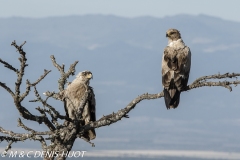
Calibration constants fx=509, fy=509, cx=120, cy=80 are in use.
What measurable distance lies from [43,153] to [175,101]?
10.6ft

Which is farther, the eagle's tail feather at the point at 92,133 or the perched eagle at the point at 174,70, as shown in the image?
the eagle's tail feather at the point at 92,133

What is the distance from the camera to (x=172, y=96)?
10133 mm

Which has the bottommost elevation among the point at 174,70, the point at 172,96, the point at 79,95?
the point at 172,96

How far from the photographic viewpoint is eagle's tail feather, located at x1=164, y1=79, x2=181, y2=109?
9977 mm

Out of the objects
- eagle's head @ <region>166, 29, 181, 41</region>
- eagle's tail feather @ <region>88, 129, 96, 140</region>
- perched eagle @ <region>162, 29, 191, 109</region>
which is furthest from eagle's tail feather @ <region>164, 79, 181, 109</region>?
eagle's tail feather @ <region>88, 129, 96, 140</region>

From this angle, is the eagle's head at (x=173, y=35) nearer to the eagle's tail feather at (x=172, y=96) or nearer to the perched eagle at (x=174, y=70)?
the perched eagle at (x=174, y=70)

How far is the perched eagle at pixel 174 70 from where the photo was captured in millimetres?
10180

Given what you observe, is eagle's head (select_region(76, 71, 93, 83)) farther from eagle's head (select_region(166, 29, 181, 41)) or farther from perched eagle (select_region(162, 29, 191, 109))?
eagle's head (select_region(166, 29, 181, 41))

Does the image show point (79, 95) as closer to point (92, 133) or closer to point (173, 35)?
point (92, 133)

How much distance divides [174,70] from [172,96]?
65 cm

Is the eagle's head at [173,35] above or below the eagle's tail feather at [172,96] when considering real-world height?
above

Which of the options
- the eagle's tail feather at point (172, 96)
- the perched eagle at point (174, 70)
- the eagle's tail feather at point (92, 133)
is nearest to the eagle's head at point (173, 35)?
the perched eagle at point (174, 70)

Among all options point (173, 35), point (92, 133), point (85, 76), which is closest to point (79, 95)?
point (85, 76)

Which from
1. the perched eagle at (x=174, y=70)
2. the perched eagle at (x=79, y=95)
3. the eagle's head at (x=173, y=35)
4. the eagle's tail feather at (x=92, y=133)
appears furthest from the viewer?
the eagle's head at (x=173, y=35)
